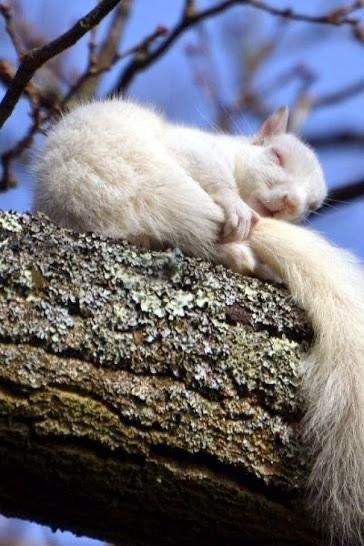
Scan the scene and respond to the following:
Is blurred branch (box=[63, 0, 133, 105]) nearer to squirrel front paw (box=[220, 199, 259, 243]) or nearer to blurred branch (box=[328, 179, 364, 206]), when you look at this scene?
blurred branch (box=[328, 179, 364, 206])

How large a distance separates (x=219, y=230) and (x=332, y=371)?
45 centimetres

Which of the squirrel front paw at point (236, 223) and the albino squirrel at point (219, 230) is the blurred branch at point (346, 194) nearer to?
the albino squirrel at point (219, 230)

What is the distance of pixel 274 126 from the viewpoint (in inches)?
116

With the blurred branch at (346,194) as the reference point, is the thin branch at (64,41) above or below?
below

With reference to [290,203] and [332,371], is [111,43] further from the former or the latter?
[332,371]

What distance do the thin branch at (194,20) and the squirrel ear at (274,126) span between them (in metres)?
0.38

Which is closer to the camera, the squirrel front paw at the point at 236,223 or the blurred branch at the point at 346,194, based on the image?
the squirrel front paw at the point at 236,223

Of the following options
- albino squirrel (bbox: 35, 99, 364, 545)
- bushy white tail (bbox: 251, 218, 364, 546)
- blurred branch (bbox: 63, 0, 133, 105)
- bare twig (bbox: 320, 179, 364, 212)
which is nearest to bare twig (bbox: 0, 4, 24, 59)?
albino squirrel (bbox: 35, 99, 364, 545)

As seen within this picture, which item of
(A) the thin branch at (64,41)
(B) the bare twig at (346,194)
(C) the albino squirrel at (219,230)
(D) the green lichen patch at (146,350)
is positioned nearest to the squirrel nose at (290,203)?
(C) the albino squirrel at (219,230)

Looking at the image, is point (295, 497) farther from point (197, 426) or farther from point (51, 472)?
point (51, 472)

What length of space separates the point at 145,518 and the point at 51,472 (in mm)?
230

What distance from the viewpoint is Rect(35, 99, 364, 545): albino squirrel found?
1852 mm

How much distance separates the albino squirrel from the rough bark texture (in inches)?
2.5

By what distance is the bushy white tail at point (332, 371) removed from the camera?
182 centimetres
